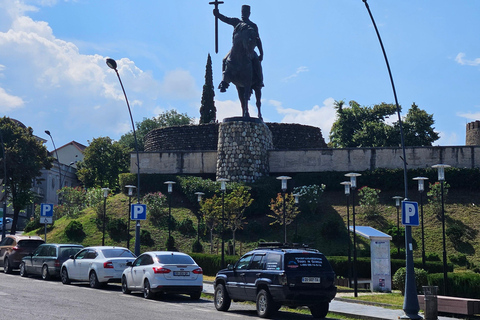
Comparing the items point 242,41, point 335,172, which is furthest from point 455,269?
point 242,41

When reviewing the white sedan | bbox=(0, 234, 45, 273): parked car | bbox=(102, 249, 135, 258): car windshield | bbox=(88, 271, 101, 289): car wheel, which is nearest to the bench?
the white sedan

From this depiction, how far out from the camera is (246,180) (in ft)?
148

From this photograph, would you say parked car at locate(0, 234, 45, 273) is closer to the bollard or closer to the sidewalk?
the sidewalk

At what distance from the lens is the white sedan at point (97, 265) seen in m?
21.3

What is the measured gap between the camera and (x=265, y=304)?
573 inches

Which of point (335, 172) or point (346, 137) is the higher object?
point (346, 137)

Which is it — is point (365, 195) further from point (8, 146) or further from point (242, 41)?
point (8, 146)

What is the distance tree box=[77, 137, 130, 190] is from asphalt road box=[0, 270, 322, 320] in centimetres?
5376

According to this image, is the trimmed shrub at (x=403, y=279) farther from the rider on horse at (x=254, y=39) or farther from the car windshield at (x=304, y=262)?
the rider on horse at (x=254, y=39)

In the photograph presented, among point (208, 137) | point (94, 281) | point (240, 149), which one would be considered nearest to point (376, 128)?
point (208, 137)

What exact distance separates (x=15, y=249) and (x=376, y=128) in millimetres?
51439

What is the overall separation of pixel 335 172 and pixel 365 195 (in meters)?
5.89

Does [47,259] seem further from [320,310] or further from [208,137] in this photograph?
[208,137]

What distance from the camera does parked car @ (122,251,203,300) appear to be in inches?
711
